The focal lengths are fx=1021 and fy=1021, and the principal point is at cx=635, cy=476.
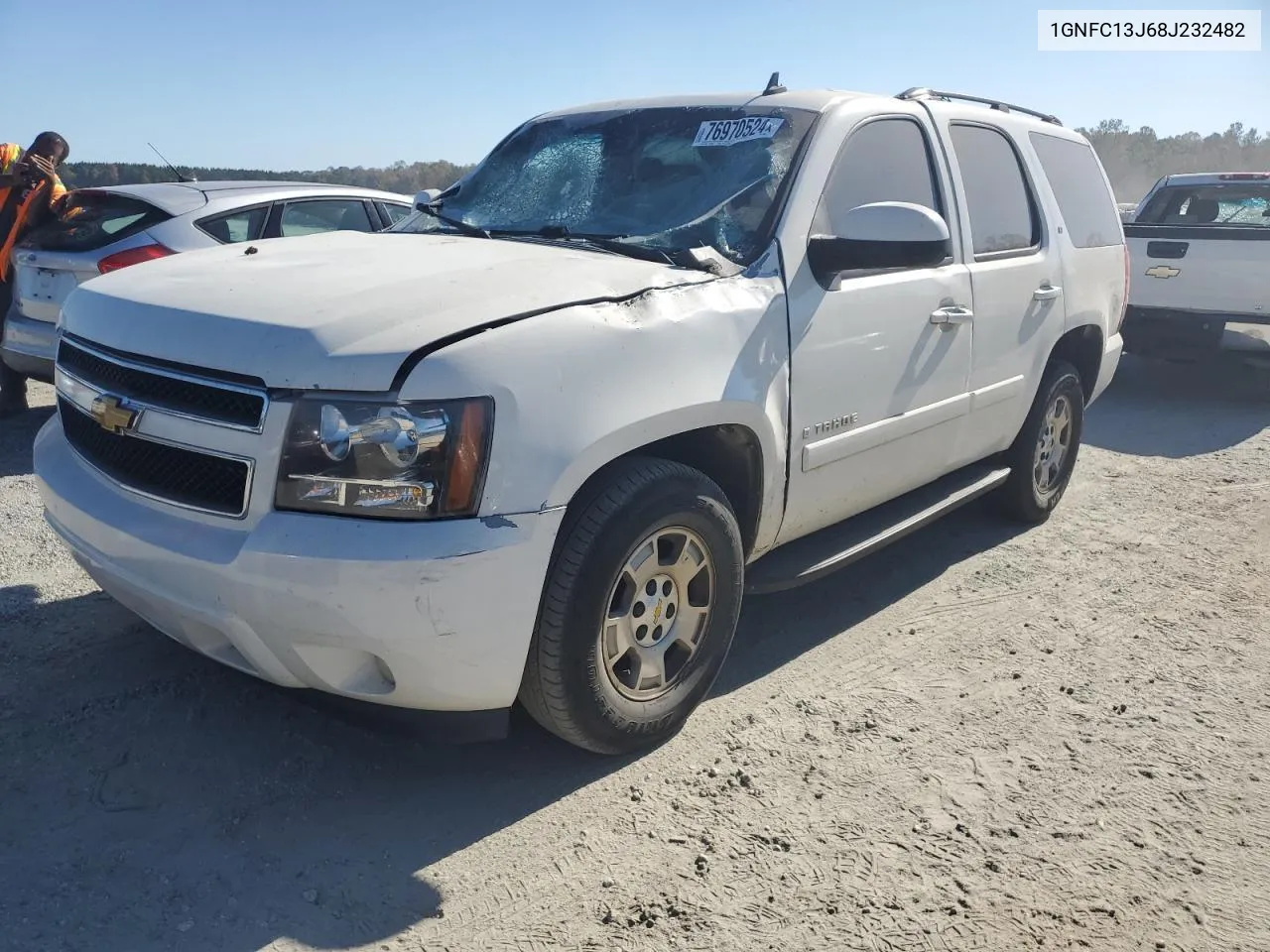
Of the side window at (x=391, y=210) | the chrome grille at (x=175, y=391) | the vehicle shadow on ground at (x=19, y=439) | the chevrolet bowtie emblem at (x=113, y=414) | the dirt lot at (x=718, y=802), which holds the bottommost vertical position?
the dirt lot at (x=718, y=802)

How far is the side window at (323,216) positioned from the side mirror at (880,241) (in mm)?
4377

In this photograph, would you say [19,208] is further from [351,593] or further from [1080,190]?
[1080,190]

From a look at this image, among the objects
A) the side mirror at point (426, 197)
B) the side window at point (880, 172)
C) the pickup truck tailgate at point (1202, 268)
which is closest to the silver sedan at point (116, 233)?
the side mirror at point (426, 197)

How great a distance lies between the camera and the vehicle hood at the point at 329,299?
240cm

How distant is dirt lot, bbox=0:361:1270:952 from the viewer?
2.42 m

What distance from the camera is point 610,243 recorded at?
133 inches

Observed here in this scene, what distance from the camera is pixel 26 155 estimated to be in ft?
22.2

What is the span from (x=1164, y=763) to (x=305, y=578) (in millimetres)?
2621

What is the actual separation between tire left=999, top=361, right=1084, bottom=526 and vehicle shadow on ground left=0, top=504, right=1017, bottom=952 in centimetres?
214

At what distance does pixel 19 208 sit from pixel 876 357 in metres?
5.89

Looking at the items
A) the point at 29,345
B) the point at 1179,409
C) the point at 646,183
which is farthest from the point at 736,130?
the point at 1179,409

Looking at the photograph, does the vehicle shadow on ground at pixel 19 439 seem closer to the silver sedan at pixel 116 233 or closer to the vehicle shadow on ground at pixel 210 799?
the silver sedan at pixel 116 233

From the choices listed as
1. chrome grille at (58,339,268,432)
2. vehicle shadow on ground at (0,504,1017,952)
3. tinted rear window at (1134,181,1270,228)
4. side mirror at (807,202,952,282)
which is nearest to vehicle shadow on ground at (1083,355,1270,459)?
tinted rear window at (1134,181,1270,228)

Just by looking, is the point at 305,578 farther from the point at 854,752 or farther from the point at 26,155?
the point at 26,155
